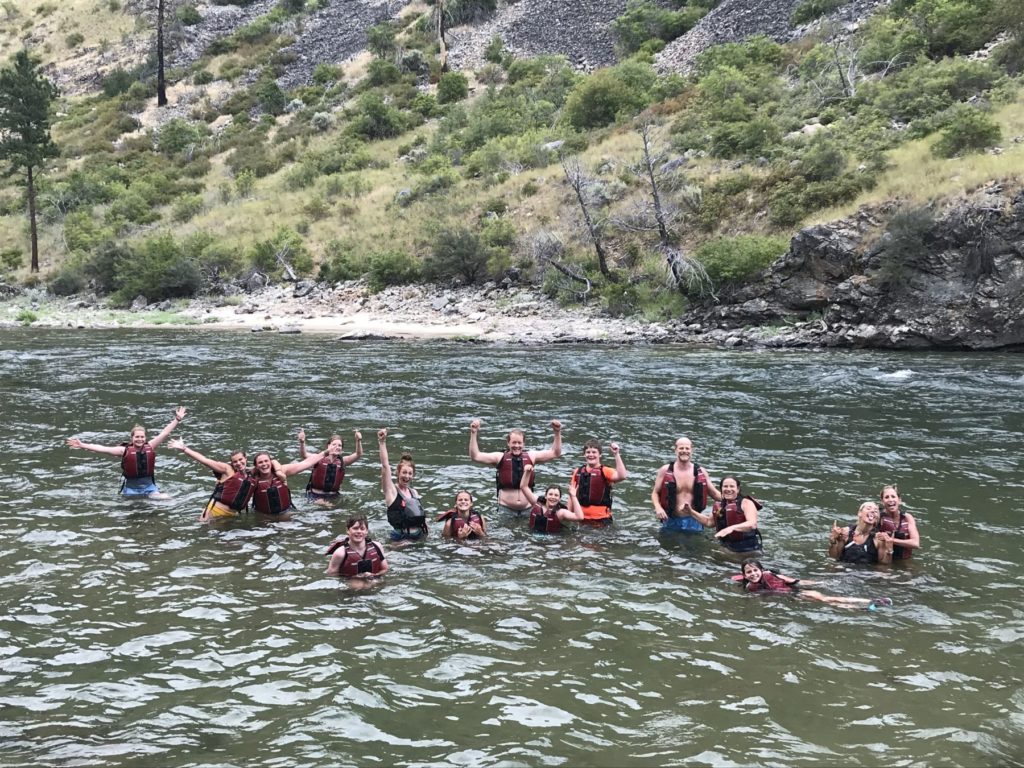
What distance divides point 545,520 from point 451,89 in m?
54.8

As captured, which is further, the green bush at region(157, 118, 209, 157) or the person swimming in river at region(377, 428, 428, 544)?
the green bush at region(157, 118, 209, 157)

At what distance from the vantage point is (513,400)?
62.2ft

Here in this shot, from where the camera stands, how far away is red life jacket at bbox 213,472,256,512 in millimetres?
11180

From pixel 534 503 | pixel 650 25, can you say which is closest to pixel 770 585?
pixel 534 503

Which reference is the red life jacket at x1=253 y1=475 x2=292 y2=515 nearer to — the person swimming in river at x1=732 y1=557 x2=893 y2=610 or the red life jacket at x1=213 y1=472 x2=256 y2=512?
the red life jacket at x1=213 y1=472 x2=256 y2=512

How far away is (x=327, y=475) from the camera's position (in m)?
12.2

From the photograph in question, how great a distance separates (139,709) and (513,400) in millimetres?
13148

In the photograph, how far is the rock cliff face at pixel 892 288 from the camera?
24.0 metres

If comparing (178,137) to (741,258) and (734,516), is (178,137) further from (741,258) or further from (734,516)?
(734,516)

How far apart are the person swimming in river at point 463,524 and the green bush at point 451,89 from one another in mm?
54266

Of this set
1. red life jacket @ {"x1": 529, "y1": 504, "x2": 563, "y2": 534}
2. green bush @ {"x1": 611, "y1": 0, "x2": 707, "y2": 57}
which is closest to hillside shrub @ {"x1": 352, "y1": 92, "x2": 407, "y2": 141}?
green bush @ {"x1": 611, "y1": 0, "x2": 707, "y2": 57}

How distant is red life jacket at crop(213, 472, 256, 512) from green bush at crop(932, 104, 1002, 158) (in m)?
27.7

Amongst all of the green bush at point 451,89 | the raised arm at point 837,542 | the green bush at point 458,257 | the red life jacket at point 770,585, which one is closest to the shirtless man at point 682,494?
the raised arm at point 837,542

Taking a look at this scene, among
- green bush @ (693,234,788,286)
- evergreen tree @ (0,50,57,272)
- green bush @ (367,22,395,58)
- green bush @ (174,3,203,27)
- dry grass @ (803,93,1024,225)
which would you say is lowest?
green bush @ (693,234,788,286)
